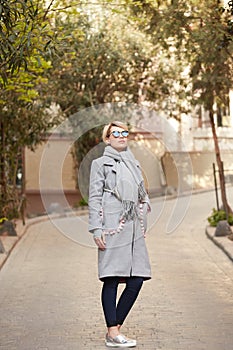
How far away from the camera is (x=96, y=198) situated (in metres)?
7.30

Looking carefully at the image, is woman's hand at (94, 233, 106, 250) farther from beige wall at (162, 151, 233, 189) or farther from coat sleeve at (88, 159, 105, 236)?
beige wall at (162, 151, 233, 189)

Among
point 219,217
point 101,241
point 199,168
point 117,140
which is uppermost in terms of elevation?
point 117,140

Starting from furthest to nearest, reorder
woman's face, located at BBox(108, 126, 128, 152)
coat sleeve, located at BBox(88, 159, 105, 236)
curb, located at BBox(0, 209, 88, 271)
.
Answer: curb, located at BBox(0, 209, 88, 271)
woman's face, located at BBox(108, 126, 128, 152)
coat sleeve, located at BBox(88, 159, 105, 236)

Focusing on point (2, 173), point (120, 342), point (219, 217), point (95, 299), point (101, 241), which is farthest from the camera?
point (2, 173)

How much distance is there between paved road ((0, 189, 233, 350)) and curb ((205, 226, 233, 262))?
11cm

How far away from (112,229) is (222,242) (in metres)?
9.22

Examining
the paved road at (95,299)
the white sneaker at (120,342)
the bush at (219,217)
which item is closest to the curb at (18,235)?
the paved road at (95,299)

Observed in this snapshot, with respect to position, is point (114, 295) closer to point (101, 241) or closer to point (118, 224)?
point (101, 241)

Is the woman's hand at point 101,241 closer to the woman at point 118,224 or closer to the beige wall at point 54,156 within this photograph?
the woman at point 118,224

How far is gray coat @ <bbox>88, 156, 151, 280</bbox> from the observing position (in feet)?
23.9

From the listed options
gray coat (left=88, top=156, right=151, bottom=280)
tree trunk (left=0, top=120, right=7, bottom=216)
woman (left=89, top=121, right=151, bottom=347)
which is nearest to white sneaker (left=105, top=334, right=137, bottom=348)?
woman (left=89, top=121, right=151, bottom=347)

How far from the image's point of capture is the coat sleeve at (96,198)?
724cm

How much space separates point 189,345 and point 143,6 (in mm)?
10081

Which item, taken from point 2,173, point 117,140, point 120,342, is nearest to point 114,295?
point 120,342
